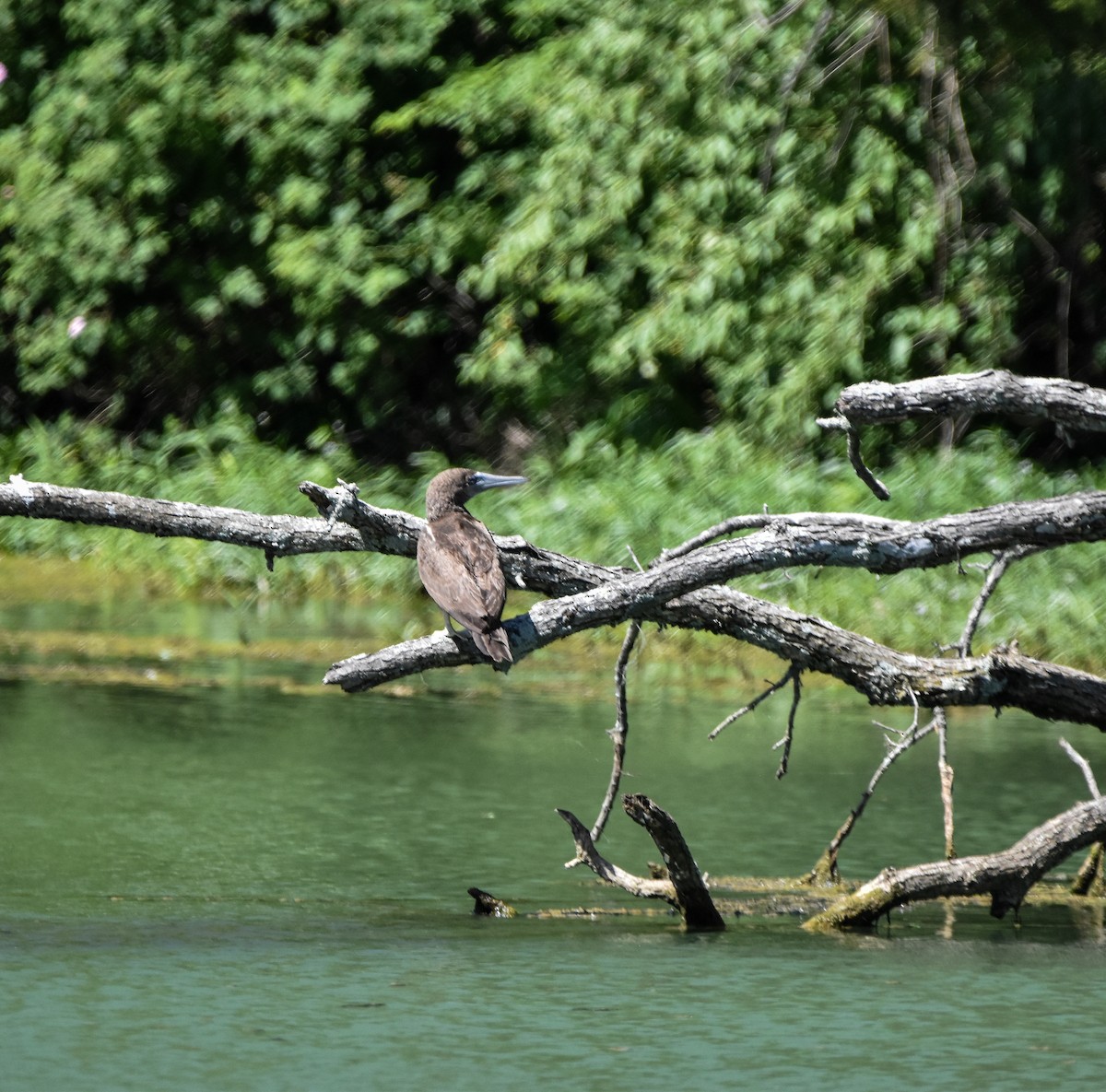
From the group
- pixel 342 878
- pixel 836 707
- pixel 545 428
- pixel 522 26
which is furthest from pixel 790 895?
pixel 522 26

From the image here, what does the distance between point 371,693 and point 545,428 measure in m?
3.68

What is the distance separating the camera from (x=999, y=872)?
4.41 m

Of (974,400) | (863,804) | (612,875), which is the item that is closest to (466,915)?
(612,875)

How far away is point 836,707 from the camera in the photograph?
7.50 meters

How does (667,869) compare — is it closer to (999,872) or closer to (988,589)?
(999,872)

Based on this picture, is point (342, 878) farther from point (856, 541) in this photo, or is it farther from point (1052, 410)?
point (1052, 410)

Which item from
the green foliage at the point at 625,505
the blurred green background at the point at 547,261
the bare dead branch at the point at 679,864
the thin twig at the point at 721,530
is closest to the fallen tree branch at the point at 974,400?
the thin twig at the point at 721,530

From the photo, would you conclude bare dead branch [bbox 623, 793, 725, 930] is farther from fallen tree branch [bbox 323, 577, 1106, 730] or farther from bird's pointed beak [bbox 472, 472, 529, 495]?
bird's pointed beak [bbox 472, 472, 529, 495]

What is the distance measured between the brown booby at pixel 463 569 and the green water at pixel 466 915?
2.24ft

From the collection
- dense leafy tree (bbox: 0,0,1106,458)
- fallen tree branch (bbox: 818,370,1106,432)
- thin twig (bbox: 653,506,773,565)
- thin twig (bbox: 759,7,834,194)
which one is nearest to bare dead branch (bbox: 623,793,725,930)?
thin twig (bbox: 653,506,773,565)

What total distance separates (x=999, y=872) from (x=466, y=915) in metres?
1.17

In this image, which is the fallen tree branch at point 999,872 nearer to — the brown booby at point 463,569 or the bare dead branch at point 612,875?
the bare dead branch at point 612,875

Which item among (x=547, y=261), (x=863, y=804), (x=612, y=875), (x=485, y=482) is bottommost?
(x=612, y=875)

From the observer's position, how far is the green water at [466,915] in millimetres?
3521
